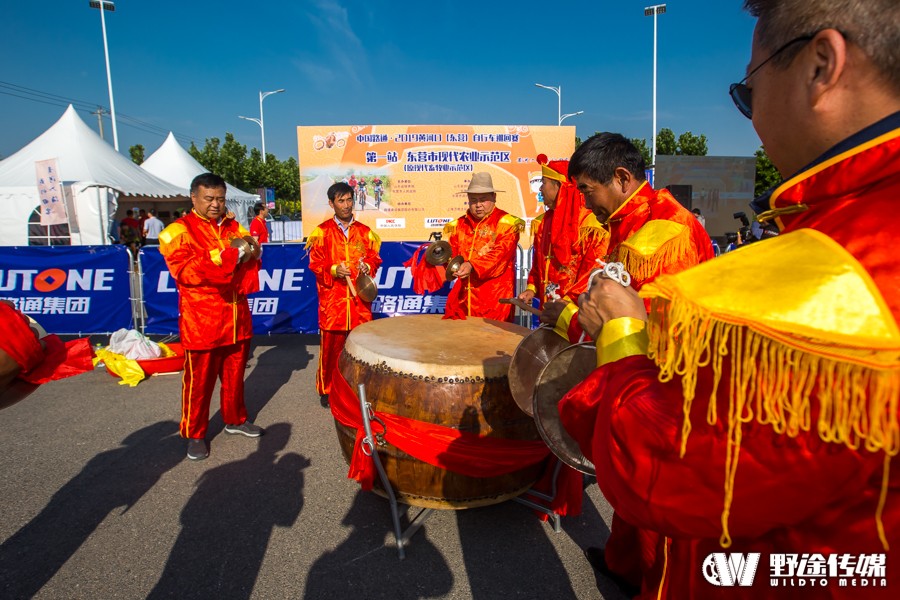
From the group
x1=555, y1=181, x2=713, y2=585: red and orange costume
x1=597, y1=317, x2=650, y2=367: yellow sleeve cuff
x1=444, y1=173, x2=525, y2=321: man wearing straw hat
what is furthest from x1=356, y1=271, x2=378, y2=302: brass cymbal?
x1=597, y1=317, x2=650, y2=367: yellow sleeve cuff

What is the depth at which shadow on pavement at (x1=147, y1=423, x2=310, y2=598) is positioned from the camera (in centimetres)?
240

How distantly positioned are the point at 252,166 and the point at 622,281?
118 feet

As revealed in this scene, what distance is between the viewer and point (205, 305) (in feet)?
12.2

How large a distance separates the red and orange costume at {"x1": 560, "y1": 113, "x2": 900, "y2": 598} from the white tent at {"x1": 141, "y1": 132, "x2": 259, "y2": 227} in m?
22.5

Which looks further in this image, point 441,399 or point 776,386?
point 441,399

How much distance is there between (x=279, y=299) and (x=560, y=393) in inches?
239

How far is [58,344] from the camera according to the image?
1742mm

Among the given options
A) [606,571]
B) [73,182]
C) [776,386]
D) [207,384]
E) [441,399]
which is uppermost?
[73,182]

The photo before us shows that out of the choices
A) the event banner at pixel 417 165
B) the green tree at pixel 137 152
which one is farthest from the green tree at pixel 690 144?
the green tree at pixel 137 152

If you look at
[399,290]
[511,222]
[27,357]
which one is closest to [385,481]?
[27,357]

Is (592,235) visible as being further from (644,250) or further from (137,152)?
(137,152)

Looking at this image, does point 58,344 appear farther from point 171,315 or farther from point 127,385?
point 171,315

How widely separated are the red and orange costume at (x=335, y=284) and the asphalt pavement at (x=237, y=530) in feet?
2.55

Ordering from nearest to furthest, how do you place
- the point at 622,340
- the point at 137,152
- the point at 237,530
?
the point at 622,340
the point at 237,530
the point at 137,152
